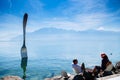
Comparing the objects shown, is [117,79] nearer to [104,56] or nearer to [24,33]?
[104,56]

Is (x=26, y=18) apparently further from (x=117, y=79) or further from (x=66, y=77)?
(x=66, y=77)

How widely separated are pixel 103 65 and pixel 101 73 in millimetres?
797

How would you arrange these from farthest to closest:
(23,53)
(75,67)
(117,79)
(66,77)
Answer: (66,77) < (75,67) < (117,79) < (23,53)

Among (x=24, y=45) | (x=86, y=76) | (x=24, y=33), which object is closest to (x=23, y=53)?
(x=24, y=45)

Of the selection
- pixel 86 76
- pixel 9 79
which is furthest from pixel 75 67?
pixel 9 79

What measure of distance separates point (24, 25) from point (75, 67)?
590 cm

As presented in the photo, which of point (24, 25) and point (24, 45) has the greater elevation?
point (24, 25)

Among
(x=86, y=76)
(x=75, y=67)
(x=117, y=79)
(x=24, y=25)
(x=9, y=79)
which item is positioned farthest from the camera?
(x=9, y=79)

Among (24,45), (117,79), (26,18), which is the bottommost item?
(117,79)

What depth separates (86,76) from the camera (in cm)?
1120

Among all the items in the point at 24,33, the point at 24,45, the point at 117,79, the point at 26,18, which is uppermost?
the point at 26,18

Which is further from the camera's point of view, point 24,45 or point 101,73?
point 101,73

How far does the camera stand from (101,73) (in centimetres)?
1316

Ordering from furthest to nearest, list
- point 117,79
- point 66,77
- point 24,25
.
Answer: point 66,77
point 117,79
point 24,25
